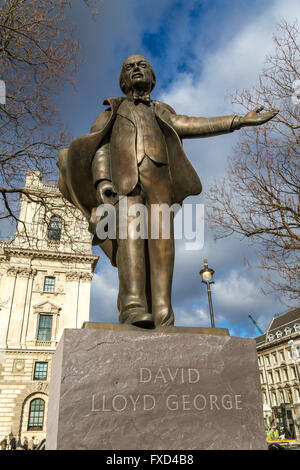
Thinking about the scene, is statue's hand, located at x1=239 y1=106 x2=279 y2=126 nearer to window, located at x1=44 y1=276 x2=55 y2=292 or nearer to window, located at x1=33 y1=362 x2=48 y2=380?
window, located at x1=33 y1=362 x2=48 y2=380

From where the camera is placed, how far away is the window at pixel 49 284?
121 feet

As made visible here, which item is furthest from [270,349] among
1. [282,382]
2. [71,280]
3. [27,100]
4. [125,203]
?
[125,203]

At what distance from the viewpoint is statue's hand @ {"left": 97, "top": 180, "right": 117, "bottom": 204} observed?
10.6 ft

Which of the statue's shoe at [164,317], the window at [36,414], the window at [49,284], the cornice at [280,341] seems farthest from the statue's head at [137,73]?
the cornice at [280,341]

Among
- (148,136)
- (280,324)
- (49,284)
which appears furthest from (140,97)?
(280,324)

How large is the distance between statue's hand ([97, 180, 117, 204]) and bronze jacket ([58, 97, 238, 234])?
2.5 inches

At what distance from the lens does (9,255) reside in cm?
3656

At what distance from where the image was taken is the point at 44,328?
34.9 m

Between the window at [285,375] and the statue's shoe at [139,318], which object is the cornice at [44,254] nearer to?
the statue's shoe at [139,318]

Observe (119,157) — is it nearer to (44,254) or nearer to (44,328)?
(44,328)

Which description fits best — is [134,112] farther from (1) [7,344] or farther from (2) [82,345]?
(1) [7,344]

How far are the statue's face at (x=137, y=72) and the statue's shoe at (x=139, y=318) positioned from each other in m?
2.23

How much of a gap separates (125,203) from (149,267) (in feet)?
1.96

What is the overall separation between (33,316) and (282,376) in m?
40.7
